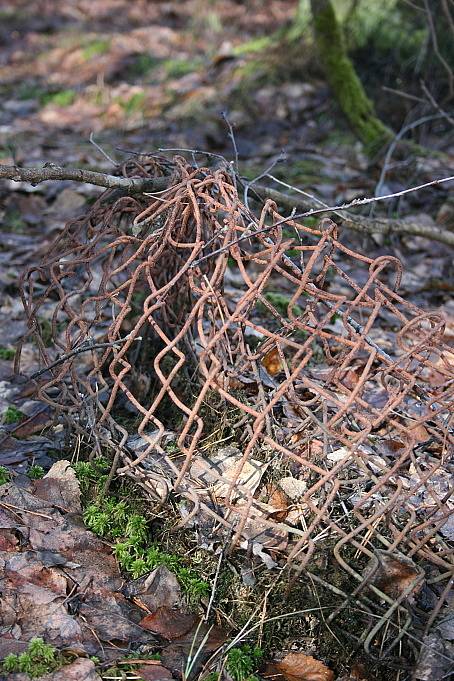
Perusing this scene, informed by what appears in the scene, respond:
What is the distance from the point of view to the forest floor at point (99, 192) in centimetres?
236

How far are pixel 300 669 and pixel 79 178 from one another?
195 cm

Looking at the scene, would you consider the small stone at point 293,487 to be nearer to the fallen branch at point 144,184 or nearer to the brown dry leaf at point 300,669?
the brown dry leaf at point 300,669

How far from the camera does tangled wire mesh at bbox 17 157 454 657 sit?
2.37 metres

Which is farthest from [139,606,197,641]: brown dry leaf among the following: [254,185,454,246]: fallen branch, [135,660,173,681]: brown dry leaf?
[254,185,454,246]: fallen branch

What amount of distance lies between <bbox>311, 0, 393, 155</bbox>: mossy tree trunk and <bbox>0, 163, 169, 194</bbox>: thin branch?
3.63 meters

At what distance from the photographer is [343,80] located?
6363 millimetres

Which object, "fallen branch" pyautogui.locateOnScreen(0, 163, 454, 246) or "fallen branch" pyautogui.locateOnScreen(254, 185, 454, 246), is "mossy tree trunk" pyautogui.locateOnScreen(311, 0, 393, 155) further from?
"fallen branch" pyautogui.locateOnScreen(0, 163, 454, 246)

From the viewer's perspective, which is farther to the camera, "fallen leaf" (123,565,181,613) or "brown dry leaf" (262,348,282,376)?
"brown dry leaf" (262,348,282,376)

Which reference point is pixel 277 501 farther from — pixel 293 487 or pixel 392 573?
pixel 392 573

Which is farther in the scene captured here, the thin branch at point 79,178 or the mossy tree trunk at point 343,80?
the mossy tree trunk at point 343,80

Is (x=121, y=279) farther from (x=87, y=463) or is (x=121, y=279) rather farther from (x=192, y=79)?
(x=192, y=79)

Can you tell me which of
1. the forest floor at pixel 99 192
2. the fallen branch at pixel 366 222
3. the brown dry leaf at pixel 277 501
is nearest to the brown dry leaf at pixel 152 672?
the forest floor at pixel 99 192

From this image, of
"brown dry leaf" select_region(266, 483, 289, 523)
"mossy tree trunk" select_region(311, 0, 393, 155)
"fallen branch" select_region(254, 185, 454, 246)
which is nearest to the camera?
"brown dry leaf" select_region(266, 483, 289, 523)

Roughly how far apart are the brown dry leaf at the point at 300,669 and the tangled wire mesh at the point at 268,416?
5.8 inches
